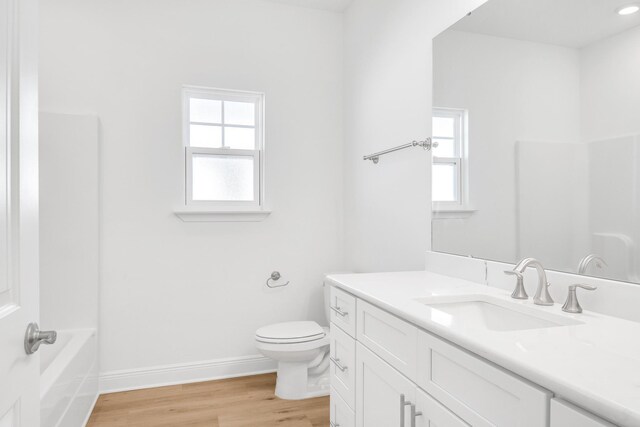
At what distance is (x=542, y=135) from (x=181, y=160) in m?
2.21

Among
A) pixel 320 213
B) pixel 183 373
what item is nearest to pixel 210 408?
pixel 183 373

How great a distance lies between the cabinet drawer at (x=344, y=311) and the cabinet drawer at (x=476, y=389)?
492mm

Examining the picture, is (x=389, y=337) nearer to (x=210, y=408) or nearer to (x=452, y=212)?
(x=452, y=212)

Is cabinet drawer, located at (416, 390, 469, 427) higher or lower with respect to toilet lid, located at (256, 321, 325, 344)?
higher

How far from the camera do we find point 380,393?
1364 mm

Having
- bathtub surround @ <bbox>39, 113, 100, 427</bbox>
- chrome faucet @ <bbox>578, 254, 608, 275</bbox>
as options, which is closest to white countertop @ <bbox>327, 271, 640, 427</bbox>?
chrome faucet @ <bbox>578, 254, 608, 275</bbox>

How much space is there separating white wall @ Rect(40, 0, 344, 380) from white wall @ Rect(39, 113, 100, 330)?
9 cm

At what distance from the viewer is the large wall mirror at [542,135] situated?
116cm

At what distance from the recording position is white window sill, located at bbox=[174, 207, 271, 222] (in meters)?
2.74

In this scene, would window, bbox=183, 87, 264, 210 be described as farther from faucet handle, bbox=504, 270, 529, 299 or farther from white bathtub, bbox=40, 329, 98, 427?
faucet handle, bbox=504, 270, 529, 299

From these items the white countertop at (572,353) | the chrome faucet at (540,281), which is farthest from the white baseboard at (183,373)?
the chrome faucet at (540,281)

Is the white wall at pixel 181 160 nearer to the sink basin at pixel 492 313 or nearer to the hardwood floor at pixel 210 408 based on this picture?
the hardwood floor at pixel 210 408

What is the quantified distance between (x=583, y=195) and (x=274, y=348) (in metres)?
1.82

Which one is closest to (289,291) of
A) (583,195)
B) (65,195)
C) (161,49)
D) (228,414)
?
(228,414)
